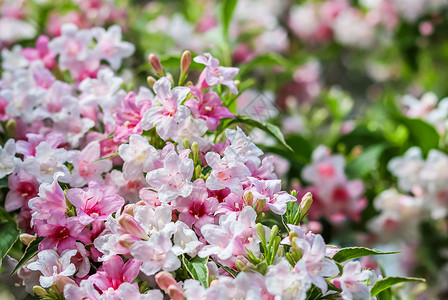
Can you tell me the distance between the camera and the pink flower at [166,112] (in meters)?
0.66

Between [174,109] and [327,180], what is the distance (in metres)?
0.52

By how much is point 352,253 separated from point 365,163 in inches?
21.6

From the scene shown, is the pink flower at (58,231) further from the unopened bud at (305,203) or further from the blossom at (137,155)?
the unopened bud at (305,203)

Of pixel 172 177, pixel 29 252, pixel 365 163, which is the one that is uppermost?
pixel 172 177

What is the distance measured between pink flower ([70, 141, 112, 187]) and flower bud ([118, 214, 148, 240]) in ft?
0.48

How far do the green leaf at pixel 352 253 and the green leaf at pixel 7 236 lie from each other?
1.30 ft

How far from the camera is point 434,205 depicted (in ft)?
3.67

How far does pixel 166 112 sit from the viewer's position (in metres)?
0.68

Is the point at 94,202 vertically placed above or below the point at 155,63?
below

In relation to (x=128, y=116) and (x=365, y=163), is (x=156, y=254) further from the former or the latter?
(x=365, y=163)

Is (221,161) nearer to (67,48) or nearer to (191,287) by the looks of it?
(191,287)

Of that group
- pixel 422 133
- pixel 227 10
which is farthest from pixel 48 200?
pixel 422 133

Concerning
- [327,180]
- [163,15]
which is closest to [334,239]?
[327,180]

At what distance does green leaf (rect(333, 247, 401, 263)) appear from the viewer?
0.62 m
